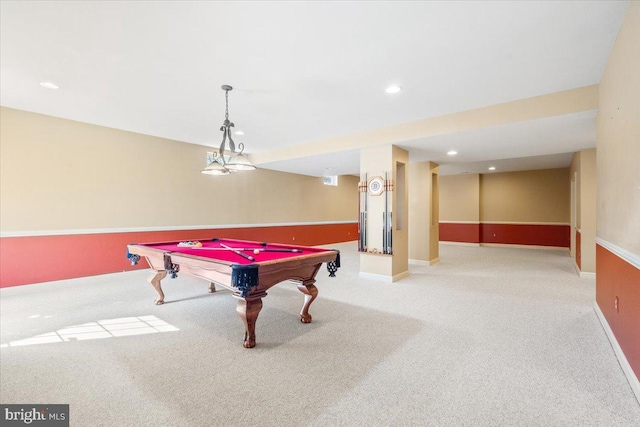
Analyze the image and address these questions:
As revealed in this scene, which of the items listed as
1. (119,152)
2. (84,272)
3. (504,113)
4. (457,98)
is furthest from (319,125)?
(84,272)

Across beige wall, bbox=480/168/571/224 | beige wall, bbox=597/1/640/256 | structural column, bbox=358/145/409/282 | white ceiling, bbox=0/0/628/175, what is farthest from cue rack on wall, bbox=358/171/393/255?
beige wall, bbox=480/168/571/224

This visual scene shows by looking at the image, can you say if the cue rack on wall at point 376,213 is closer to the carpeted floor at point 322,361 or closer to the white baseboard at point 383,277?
the white baseboard at point 383,277

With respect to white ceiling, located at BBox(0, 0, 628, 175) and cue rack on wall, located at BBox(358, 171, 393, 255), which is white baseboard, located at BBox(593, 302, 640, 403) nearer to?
white ceiling, located at BBox(0, 0, 628, 175)

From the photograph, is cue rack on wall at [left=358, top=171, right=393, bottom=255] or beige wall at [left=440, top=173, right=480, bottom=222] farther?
beige wall at [left=440, top=173, right=480, bottom=222]

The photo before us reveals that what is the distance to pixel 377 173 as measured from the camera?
5.03m

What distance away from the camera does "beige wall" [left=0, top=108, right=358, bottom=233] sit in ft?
13.6

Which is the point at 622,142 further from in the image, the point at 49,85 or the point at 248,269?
the point at 49,85

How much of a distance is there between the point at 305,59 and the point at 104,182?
429 centimetres

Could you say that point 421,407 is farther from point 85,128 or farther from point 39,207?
point 85,128

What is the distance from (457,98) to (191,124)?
4026 mm
